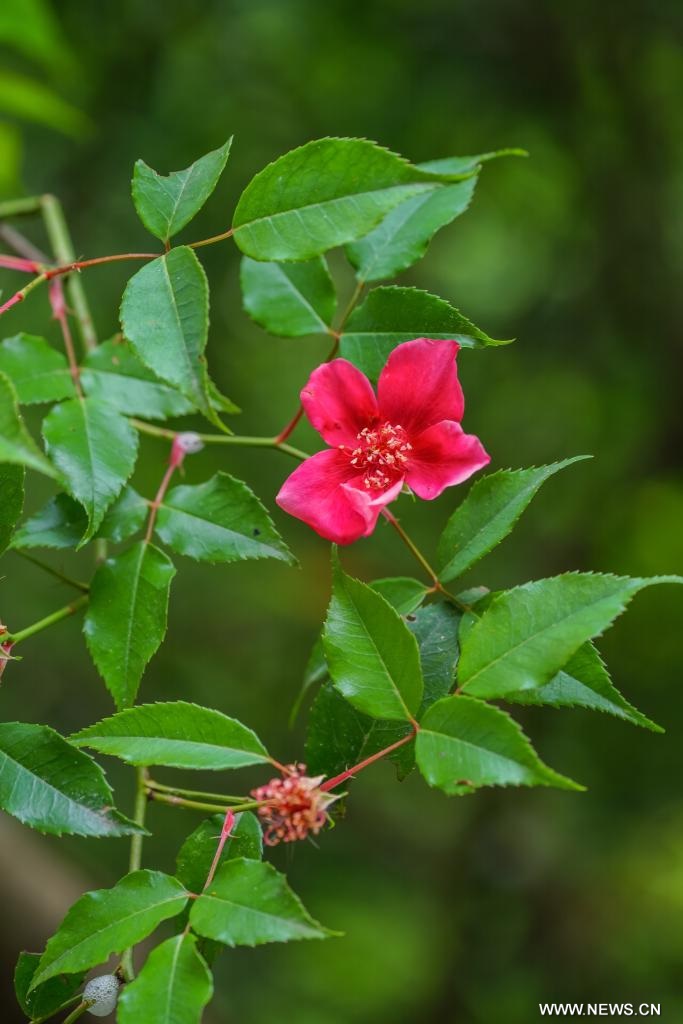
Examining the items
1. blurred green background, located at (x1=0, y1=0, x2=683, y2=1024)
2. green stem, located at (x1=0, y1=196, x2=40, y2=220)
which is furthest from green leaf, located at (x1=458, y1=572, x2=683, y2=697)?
blurred green background, located at (x1=0, y1=0, x2=683, y2=1024)

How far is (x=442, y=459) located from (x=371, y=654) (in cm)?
22

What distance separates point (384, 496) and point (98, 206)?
1.98 metres

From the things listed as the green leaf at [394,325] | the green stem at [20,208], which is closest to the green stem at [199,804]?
the green leaf at [394,325]

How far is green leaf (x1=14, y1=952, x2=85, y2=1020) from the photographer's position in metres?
0.91

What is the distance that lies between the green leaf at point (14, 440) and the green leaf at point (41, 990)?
47 centimetres

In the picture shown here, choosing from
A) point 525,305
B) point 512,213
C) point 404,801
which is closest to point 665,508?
point 525,305

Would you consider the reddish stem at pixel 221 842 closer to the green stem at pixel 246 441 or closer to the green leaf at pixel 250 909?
the green leaf at pixel 250 909

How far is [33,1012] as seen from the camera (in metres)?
0.92

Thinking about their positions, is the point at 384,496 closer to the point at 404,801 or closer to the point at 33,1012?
the point at 33,1012

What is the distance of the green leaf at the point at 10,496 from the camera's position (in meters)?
0.93

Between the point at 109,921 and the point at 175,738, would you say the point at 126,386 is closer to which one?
the point at 175,738

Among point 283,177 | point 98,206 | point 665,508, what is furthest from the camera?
point 665,508

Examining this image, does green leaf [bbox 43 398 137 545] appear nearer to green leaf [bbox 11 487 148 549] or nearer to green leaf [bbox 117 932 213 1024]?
green leaf [bbox 11 487 148 549]

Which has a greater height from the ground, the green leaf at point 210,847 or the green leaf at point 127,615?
the green leaf at point 127,615
